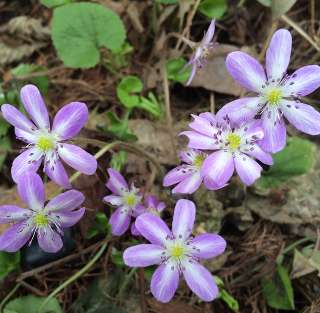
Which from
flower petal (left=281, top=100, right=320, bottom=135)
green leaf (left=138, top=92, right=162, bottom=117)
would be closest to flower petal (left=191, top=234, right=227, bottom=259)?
flower petal (left=281, top=100, right=320, bottom=135)

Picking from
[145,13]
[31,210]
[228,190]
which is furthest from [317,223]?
[145,13]

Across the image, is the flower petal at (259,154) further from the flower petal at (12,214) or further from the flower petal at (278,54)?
the flower petal at (12,214)

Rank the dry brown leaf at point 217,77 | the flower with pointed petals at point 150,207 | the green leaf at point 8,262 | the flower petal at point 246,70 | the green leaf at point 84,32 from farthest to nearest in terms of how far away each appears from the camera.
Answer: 1. the dry brown leaf at point 217,77
2. the green leaf at point 84,32
3. the green leaf at point 8,262
4. the flower with pointed petals at point 150,207
5. the flower petal at point 246,70

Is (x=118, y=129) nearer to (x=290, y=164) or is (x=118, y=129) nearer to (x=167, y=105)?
(x=167, y=105)

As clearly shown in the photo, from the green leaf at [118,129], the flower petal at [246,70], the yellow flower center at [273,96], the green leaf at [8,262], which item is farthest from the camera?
the green leaf at [118,129]

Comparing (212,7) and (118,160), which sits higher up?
(212,7)

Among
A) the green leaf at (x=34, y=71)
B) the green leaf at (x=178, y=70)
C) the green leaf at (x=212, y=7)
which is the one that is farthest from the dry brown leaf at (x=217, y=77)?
the green leaf at (x=34, y=71)

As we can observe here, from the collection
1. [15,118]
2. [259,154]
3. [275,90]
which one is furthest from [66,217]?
[275,90]
